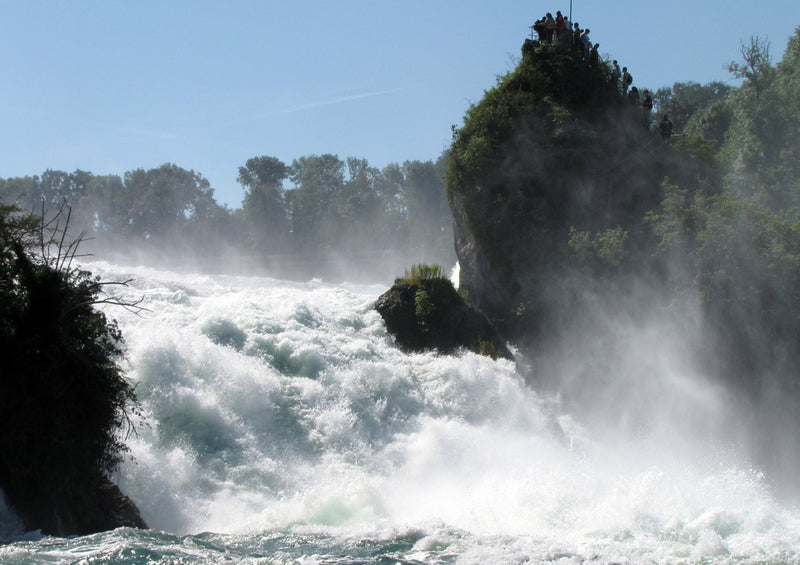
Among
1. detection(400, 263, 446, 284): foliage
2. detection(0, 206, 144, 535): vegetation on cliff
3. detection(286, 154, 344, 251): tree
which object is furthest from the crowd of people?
detection(286, 154, 344, 251): tree

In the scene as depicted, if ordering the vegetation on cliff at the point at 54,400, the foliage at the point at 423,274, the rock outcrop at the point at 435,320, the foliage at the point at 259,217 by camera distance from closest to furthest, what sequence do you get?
1. the vegetation on cliff at the point at 54,400
2. the rock outcrop at the point at 435,320
3. the foliage at the point at 423,274
4. the foliage at the point at 259,217

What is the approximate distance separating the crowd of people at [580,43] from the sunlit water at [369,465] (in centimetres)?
1038

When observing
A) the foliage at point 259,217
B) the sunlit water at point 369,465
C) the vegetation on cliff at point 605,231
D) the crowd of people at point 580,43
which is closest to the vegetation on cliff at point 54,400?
the sunlit water at point 369,465

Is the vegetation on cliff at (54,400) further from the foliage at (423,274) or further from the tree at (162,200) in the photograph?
the tree at (162,200)

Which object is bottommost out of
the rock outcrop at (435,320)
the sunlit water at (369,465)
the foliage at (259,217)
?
the sunlit water at (369,465)

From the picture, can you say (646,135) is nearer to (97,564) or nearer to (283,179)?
(97,564)

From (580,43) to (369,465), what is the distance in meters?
18.0

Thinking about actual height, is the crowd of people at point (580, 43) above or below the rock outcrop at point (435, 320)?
above

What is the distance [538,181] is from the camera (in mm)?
24656

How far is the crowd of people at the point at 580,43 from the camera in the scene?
88.8 ft

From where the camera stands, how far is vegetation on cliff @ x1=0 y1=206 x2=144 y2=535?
36.9ft

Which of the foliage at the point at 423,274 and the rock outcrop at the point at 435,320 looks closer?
the rock outcrop at the point at 435,320

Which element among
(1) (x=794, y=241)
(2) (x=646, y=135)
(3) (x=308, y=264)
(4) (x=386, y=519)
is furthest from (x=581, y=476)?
(3) (x=308, y=264)

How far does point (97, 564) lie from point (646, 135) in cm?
2209
